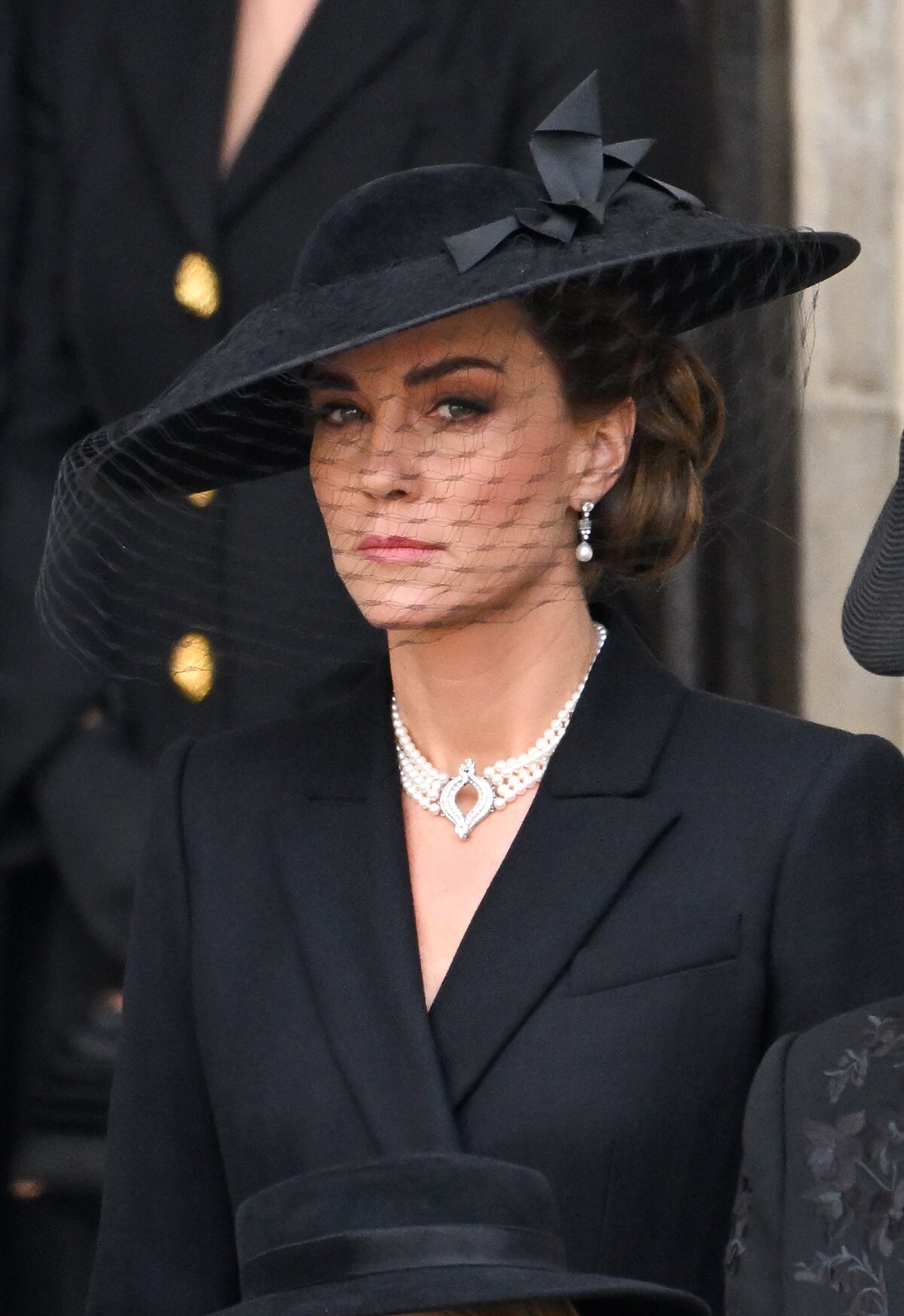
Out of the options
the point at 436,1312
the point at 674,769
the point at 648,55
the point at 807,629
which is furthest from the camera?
the point at 807,629

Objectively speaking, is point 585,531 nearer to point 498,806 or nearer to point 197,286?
point 498,806

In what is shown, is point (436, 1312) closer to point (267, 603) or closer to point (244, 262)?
point (267, 603)

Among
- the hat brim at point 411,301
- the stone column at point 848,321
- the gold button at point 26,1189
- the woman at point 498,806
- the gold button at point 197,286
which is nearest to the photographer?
the hat brim at point 411,301

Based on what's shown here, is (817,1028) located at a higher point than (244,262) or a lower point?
lower

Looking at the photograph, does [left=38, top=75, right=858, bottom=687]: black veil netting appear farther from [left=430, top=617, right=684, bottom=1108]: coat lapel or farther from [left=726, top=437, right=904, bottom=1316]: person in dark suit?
[left=726, top=437, right=904, bottom=1316]: person in dark suit

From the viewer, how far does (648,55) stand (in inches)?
115

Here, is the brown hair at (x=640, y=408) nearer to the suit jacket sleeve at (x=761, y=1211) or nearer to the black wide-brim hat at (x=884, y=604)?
the black wide-brim hat at (x=884, y=604)

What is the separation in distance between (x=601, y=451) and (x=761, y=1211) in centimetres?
88

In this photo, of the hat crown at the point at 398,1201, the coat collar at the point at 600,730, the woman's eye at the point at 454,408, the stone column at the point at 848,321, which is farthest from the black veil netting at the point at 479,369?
the stone column at the point at 848,321

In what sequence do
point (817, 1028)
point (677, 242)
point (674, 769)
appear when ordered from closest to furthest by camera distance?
point (817, 1028), point (677, 242), point (674, 769)

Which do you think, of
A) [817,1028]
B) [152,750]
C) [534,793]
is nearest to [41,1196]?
[152,750]

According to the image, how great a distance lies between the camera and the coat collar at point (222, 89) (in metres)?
2.94

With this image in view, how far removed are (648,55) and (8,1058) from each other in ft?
5.43

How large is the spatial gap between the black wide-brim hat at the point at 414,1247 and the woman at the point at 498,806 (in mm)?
456
